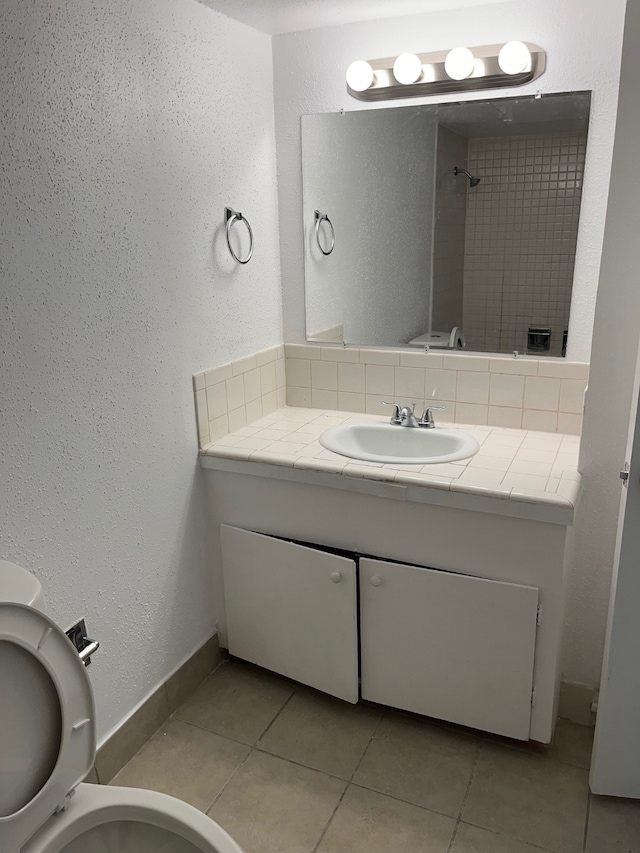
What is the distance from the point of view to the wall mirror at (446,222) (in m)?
1.92

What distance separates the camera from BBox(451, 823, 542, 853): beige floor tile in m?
1.58

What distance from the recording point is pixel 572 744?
1894mm

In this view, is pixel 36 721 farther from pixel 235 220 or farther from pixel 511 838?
pixel 235 220

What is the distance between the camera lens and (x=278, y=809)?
1710 mm

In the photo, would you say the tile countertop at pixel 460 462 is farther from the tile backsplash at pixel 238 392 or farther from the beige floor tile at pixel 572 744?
the beige floor tile at pixel 572 744

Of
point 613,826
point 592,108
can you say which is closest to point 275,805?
point 613,826

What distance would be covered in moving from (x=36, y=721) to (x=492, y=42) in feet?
6.61

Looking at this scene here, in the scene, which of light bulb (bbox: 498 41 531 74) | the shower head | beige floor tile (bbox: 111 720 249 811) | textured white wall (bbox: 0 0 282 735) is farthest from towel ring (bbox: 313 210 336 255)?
beige floor tile (bbox: 111 720 249 811)

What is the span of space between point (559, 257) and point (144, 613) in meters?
1.58

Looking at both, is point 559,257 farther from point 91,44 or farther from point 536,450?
point 91,44

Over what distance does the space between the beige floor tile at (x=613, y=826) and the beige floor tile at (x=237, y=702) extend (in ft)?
2.98

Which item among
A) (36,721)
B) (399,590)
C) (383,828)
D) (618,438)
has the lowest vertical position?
(383,828)

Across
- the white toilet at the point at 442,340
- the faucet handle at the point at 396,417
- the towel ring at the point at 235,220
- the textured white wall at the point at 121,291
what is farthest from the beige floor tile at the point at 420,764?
the towel ring at the point at 235,220

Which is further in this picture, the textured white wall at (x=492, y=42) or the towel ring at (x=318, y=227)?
the towel ring at (x=318, y=227)
